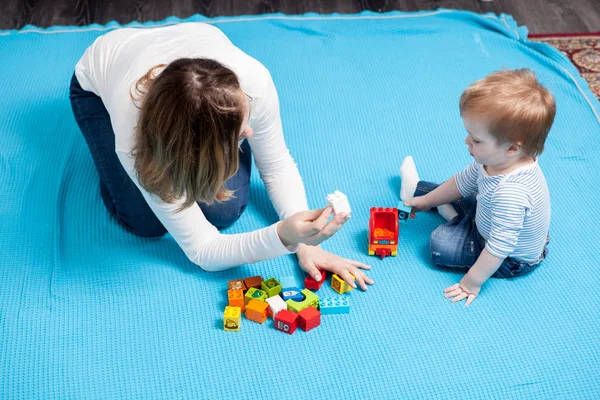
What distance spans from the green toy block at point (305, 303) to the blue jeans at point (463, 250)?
11.2 inches

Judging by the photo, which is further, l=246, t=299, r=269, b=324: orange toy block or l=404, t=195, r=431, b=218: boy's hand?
l=404, t=195, r=431, b=218: boy's hand

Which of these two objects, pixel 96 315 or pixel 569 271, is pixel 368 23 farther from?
pixel 96 315

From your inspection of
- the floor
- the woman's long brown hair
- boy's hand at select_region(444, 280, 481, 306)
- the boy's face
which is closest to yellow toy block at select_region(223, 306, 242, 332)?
the woman's long brown hair

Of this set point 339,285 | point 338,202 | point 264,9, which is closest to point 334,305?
point 339,285

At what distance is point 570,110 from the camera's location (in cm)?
183

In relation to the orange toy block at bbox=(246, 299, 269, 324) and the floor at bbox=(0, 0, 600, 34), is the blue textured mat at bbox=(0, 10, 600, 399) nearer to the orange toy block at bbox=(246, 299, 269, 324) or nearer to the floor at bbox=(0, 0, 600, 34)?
the orange toy block at bbox=(246, 299, 269, 324)

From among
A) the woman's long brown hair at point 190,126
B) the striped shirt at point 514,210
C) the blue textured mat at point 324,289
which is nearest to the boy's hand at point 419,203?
the blue textured mat at point 324,289

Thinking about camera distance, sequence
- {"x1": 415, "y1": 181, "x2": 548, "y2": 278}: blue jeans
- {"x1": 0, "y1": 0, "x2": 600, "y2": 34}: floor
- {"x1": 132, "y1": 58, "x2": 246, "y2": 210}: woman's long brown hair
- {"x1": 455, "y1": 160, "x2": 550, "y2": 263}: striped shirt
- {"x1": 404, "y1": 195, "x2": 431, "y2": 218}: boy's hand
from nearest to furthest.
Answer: {"x1": 132, "y1": 58, "x2": 246, "y2": 210}: woman's long brown hair
{"x1": 455, "y1": 160, "x2": 550, "y2": 263}: striped shirt
{"x1": 415, "y1": 181, "x2": 548, "y2": 278}: blue jeans
{"x1": 404, "y1": 195, "x2": 431, "y2": 218}: boy's hand
{"x1": 0, "y1": 0, "x2": 600, "y2": 34}: floor

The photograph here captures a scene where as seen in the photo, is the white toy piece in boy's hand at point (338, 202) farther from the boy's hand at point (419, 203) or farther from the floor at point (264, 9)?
the floor at point (264, 9)

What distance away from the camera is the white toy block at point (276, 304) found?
4.16 feet

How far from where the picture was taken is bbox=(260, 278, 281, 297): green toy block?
4.28 ft

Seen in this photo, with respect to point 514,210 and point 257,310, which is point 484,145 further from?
point 257,310

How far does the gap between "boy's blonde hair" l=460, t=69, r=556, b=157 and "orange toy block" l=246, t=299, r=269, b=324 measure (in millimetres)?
554

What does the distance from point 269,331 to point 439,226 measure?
452 millimetres
